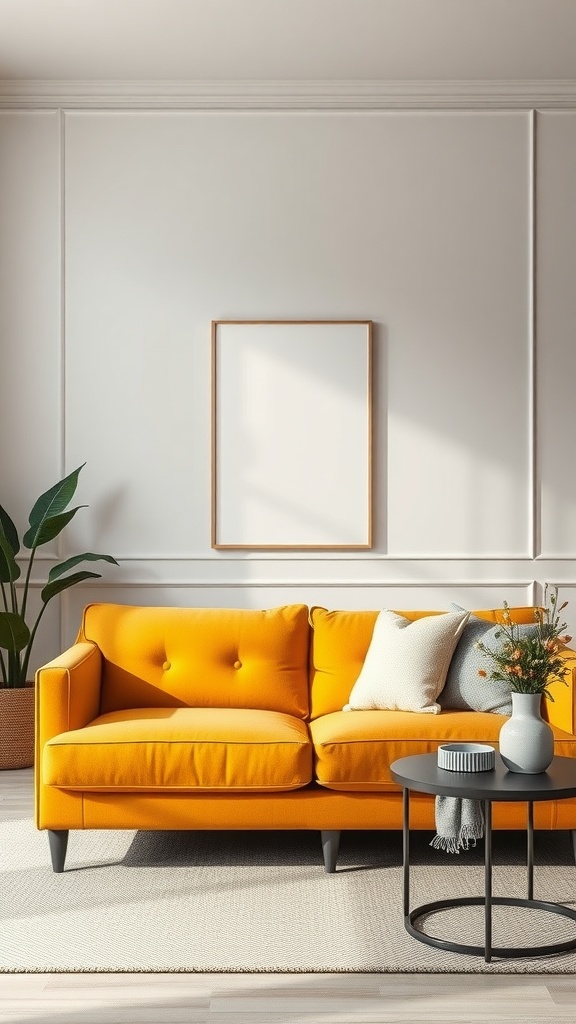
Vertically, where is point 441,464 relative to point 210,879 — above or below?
above

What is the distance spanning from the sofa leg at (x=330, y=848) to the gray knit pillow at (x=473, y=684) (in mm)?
640

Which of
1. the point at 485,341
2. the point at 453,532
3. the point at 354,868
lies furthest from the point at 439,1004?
the point at 485,341

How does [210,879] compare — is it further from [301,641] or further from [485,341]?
[485,341]

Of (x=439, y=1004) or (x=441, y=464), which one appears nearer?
(x=439, y=1004)

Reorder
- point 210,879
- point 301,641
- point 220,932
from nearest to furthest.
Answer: point 220,932, point 210,879, point 301,641

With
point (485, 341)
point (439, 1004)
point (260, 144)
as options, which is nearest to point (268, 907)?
point (439, 1004)

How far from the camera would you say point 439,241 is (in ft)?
15.6

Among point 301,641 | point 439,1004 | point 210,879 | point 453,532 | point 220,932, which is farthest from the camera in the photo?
point 453,532

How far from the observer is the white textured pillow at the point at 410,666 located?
3.47 m

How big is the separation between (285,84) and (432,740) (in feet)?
10.2

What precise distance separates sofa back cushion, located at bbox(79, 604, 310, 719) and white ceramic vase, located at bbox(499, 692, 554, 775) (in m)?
1.17

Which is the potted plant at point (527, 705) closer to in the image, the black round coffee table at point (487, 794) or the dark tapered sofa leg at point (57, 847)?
the black round coffee table at point (487, 794)

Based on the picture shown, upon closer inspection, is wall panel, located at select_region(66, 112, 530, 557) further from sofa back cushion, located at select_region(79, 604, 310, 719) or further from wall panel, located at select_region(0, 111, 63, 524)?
sofa back cushion, located at select_region(79, 604, 310, 719)

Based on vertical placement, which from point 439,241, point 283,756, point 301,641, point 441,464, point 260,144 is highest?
point 260,144
